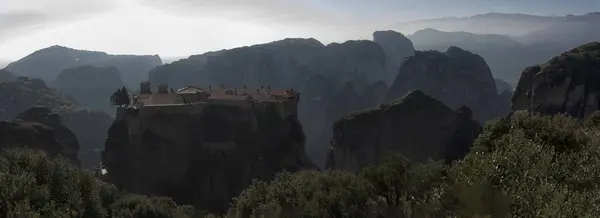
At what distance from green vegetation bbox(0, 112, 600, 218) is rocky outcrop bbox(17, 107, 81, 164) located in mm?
58273

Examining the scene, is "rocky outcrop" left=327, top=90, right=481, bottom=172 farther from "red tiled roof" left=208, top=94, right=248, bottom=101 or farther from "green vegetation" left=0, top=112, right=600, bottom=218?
"green vegetation" left=0, top=112, right=600, bottom=218

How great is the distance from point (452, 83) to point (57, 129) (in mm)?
112663

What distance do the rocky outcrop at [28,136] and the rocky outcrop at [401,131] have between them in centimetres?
4566

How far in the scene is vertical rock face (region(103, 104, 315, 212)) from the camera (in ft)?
272

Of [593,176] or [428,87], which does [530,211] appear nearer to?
[593,176]

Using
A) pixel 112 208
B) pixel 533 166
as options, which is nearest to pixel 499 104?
pixel 112 208

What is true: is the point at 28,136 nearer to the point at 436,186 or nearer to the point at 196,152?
the point at 196,152

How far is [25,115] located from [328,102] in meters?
106

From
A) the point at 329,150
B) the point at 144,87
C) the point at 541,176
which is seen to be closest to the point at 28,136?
the point at 144,87

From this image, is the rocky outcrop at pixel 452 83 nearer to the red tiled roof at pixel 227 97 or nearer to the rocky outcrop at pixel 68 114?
the rocky outcrop at pixel 68 114

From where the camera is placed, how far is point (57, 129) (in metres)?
109

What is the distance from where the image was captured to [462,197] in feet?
81.3

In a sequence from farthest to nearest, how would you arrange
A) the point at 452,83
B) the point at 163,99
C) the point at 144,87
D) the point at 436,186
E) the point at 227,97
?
the point at 452,83 < the point at 144,87 < the point at 227,97 < the point at 163,99 < the point at 436,186

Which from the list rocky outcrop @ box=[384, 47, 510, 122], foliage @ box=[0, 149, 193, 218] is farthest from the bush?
rocky outcrop @ box=[384, 47, 510, 122]
